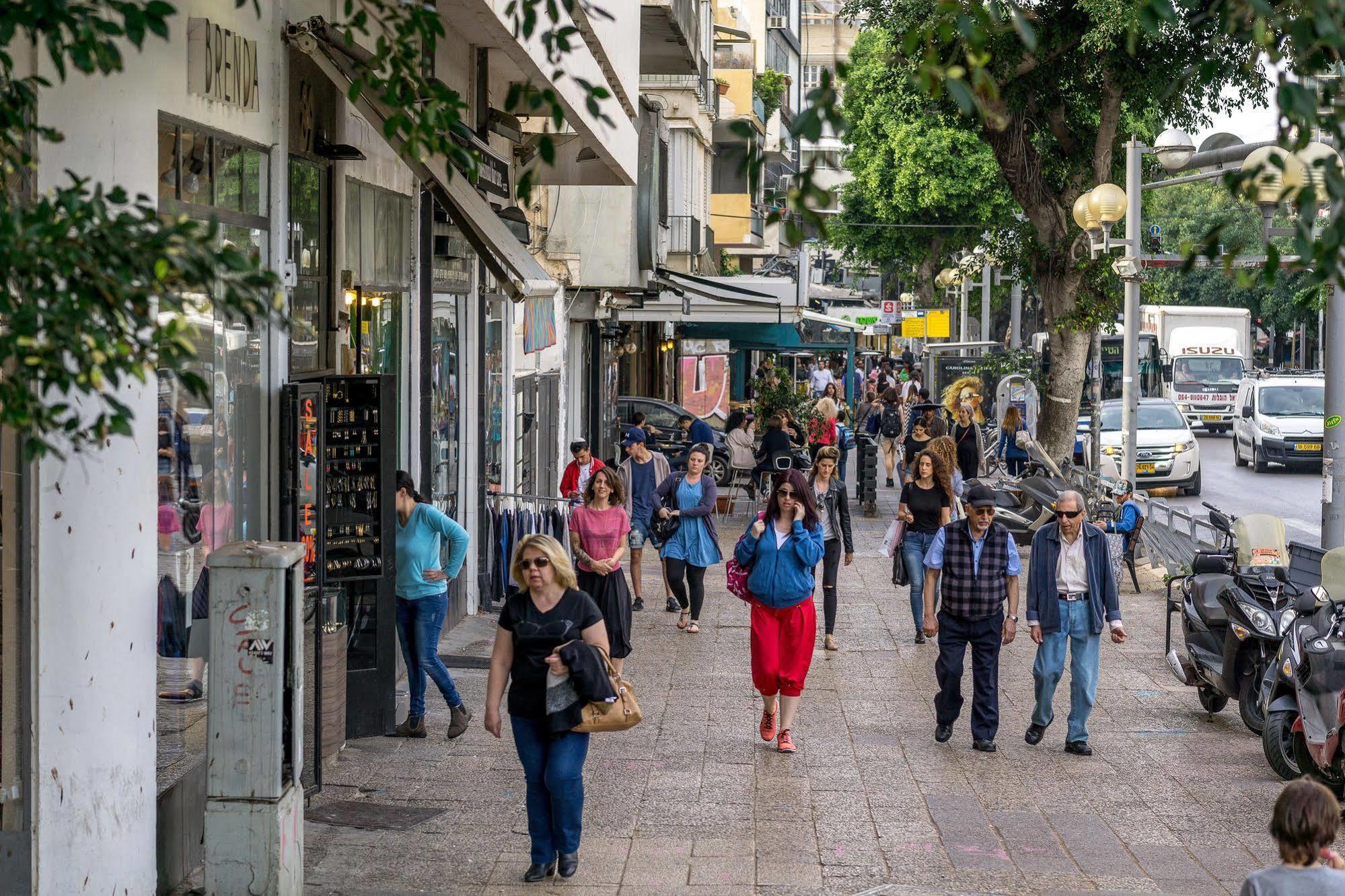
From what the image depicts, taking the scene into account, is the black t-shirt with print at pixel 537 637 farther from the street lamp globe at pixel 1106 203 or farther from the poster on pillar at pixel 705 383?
the poster on pillar at pixel 705 383

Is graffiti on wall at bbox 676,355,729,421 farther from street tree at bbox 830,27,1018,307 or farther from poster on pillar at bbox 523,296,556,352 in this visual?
poster on pillar at bbox 523,296,556,352

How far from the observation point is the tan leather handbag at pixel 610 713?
7020 mm

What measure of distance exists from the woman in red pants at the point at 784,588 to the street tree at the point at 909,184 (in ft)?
130

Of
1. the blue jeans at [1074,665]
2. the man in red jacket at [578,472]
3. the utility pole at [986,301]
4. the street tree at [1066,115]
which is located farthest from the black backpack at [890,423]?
the utility pole at [986,301]

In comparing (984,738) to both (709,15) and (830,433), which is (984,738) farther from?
(709,15)

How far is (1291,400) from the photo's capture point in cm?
3481

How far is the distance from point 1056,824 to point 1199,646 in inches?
127

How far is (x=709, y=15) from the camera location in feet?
103

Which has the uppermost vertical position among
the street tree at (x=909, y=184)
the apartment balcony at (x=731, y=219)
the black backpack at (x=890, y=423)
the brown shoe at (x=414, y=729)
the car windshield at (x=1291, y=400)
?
the street tree at (x=909, y=184)

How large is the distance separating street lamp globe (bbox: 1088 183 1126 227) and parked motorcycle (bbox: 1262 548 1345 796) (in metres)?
9.00

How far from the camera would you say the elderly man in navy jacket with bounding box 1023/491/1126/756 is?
10.0m

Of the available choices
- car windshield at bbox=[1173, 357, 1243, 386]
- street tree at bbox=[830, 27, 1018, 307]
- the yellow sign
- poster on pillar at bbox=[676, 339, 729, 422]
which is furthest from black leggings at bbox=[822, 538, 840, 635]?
the yellow sign

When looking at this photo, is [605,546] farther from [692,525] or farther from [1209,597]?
[1209,597]

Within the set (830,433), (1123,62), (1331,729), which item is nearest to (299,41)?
(1331,729)
